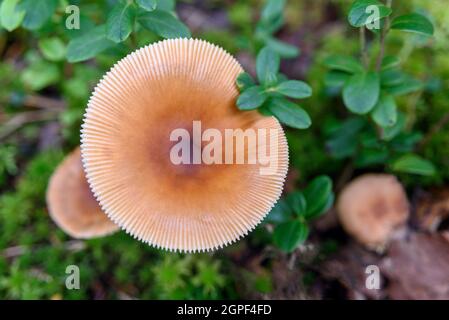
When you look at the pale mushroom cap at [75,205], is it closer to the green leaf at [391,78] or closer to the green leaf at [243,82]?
the green leaf at [243,82]

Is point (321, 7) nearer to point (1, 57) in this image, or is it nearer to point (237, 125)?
point (237, 125)

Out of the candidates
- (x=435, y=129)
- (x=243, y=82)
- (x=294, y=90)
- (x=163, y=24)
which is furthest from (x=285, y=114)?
(x=435, y=129)

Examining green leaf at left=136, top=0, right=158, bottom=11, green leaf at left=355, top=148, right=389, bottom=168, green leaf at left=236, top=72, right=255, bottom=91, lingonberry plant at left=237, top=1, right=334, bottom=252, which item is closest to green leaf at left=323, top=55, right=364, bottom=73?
lingonberry plant at left=237, top=1, right=334, bottom=252

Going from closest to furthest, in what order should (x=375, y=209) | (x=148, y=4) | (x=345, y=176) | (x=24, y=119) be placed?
(x=148, y=4)
(x=375, y=209)
(x=345, y=176)
(x=24, y=119)

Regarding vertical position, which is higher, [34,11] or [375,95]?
[34,11]

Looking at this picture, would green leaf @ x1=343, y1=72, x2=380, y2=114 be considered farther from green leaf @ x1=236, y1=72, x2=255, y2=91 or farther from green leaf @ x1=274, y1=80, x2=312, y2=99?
green leaf @ x1=236, y1=72, x2=255, y2=91

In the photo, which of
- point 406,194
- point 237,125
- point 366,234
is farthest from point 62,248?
point 406,194

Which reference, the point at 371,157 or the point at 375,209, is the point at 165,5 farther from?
the point at 375,209
